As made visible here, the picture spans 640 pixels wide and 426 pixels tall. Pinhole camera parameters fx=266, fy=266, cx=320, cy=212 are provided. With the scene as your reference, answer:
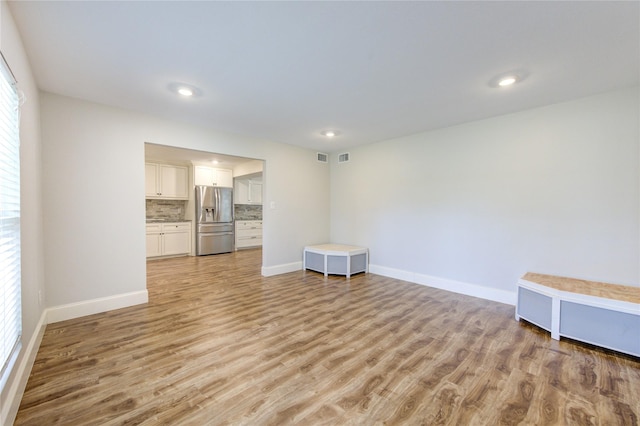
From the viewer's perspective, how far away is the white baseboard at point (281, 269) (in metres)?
4.79

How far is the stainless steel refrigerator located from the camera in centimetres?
695

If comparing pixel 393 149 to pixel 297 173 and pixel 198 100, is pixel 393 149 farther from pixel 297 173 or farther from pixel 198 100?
pixel 198 100

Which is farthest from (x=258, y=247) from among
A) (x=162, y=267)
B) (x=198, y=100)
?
(x=198, y=100)

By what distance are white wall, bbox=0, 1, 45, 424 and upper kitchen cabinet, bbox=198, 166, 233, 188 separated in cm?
430

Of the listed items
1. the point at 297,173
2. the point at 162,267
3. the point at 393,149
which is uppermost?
the point at 393,149

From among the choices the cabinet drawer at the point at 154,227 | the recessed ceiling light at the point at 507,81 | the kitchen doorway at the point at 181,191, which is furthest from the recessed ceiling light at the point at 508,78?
the cabinet drawer at the point at 154,227

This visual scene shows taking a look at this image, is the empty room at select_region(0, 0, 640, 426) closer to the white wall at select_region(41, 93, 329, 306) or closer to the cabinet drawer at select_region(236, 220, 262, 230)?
the white wall at select_region(41, 93, 329, 306)

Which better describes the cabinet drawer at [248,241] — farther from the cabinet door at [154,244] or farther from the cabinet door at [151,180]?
the cabinet door at [151,180]

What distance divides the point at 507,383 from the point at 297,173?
4.25 m

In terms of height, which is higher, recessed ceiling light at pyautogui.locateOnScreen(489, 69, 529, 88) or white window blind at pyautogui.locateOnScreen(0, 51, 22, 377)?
recessed ceiling light at pyautogui.locateOnScreen(489, 69, 529, 88)

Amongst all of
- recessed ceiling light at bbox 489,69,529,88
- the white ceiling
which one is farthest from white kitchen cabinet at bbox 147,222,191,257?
recessed ceiling light at bbox 489,69,529,88

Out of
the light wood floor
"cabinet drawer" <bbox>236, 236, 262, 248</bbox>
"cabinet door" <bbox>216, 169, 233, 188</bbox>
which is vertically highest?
"cabinet door" <bbox>216, 169, 233, 188</bbox>

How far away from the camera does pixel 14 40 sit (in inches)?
69.6

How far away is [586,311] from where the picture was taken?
7.82ft
